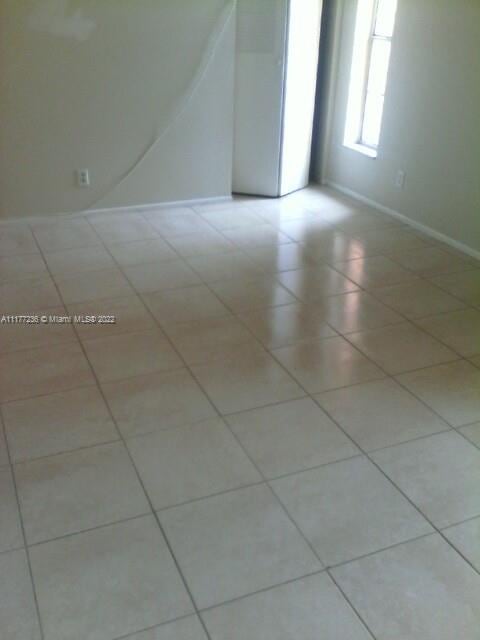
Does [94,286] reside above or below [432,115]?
below

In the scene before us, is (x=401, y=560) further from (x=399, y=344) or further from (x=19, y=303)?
(x=19, y=303)

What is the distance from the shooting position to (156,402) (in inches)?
93.9

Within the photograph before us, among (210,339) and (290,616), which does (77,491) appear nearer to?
(290,616)

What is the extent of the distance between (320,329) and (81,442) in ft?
4.26

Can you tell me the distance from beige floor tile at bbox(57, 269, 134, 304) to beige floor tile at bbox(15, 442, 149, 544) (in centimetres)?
128

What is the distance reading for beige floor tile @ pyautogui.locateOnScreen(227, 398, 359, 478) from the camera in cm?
209

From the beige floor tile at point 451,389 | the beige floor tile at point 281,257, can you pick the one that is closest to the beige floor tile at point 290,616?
the beige floor tile at point 451,389

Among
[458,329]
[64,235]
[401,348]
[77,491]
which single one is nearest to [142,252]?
[64,235]

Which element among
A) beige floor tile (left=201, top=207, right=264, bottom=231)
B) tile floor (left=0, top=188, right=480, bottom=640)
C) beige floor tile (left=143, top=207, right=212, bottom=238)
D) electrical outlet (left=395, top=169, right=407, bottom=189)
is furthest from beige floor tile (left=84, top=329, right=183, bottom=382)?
electrical outlet (left=395, top=169, right=407, bottom=189)

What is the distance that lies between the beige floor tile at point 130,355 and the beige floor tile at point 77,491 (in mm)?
492

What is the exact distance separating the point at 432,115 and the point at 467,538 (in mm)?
3042

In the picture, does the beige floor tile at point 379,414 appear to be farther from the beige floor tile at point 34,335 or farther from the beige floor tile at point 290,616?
the beige floor tile at point 34,335

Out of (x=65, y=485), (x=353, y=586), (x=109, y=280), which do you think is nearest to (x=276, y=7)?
(x=109, y=280)

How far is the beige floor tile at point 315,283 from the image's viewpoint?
3338mm
